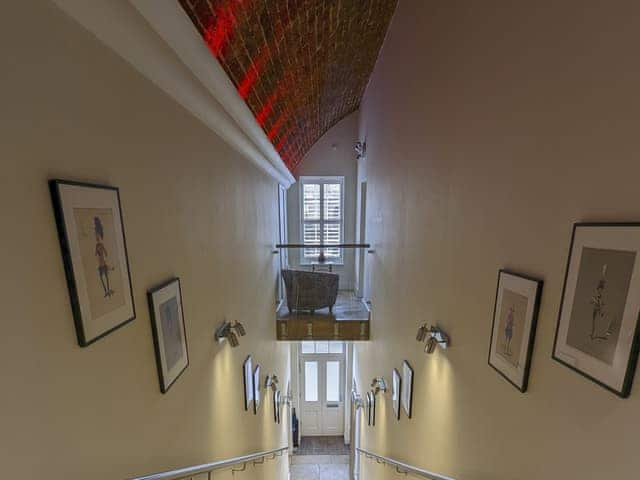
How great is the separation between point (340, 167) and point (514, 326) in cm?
621

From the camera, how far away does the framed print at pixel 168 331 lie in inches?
55.5

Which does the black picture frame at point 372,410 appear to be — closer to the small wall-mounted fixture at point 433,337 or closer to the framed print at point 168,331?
the small wall-mounted fixture at point 433,337

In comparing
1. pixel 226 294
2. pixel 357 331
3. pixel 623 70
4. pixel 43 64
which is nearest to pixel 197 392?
pixel 226 294

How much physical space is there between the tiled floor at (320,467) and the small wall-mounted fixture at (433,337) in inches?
239

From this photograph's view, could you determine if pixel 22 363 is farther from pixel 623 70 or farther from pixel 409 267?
pixel 409 267

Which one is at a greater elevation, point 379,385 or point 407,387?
point 407,387

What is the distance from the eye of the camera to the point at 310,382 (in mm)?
7934

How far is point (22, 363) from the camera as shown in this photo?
76cm

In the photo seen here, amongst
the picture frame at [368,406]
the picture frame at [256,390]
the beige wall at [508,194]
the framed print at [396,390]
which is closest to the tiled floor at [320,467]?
the picture frame at [368,406]

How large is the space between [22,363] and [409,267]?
251 cm

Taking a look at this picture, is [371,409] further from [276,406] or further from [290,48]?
[290,48]

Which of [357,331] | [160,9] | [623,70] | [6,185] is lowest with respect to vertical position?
[357,331]

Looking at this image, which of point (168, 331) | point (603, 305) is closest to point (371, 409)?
point (168, 331)

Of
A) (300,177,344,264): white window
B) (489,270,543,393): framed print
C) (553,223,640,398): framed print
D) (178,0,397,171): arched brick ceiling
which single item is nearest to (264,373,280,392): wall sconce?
(300,177,344,264): white window
